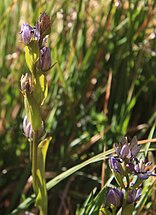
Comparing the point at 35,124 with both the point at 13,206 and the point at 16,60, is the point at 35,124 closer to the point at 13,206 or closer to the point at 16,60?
the point at 13,206

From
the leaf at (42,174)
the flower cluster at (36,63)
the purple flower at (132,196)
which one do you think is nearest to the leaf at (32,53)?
the flower cluster at (36,63)

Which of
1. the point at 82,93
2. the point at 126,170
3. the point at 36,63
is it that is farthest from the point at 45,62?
the point at 82,93

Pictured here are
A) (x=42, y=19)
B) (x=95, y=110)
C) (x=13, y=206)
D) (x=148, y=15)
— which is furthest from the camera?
(x=95, y=110)

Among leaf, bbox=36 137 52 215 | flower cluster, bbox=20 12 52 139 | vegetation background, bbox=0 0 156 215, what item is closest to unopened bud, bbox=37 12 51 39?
flower cluster, bbox=20 12 52 139

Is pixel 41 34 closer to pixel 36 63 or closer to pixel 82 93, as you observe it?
pixel 36 63

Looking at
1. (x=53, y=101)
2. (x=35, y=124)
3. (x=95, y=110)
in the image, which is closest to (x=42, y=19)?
(x=35, y=124)

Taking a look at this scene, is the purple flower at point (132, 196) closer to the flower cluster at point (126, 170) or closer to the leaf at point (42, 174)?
the flower cluster at point (126, 170)
